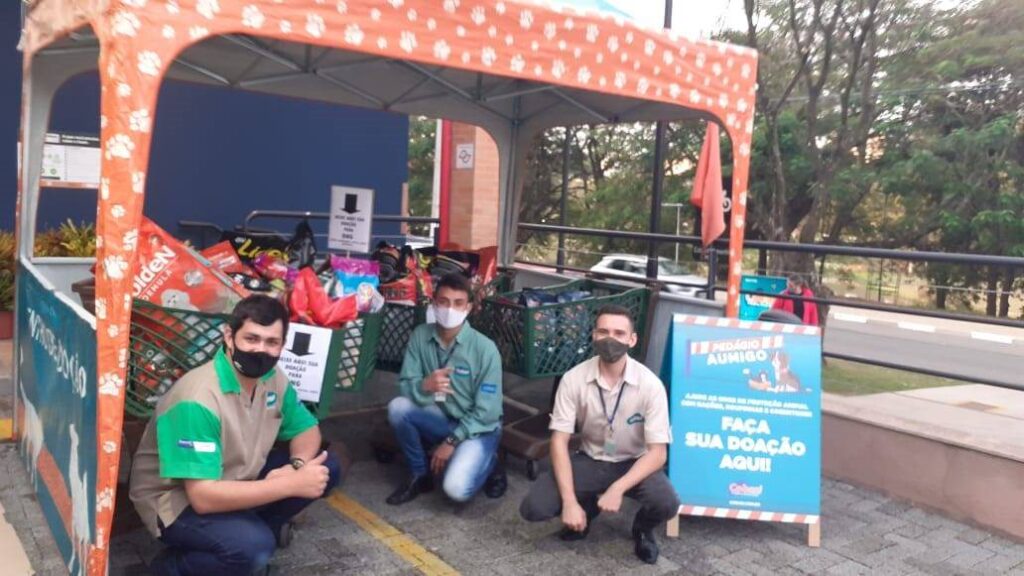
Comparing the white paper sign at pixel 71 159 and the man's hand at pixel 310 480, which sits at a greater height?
the white paper sign at pixel 71 159

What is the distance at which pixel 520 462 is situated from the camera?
525 cm

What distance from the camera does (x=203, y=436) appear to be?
9.63 ft

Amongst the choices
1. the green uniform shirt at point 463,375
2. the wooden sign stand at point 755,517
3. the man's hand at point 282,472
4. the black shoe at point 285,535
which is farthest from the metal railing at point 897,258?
the man's hand at point 282,472

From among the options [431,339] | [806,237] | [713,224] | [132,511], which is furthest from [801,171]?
[132,511]

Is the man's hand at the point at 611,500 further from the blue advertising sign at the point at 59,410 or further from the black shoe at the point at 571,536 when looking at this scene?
the blue advertising sign at the point at 59,410

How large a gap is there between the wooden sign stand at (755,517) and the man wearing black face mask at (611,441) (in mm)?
218

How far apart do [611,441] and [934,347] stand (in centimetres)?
1532

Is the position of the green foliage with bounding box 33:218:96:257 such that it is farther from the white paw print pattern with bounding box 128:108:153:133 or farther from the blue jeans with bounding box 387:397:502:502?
the white paw print pattern with bounding box 128:108:153:133

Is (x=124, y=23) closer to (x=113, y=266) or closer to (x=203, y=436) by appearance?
(x=113, y=266)

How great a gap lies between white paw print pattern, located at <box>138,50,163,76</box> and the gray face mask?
86.5 inches

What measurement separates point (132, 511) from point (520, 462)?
2277 mm

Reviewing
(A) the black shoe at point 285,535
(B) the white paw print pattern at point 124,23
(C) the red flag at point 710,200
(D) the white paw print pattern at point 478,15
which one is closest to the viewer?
(B) the white paw print pattern at point 124,23

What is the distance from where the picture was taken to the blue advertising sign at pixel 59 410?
10.2 ft

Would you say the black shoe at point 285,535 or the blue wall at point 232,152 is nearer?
the black shoe at point 285,535
